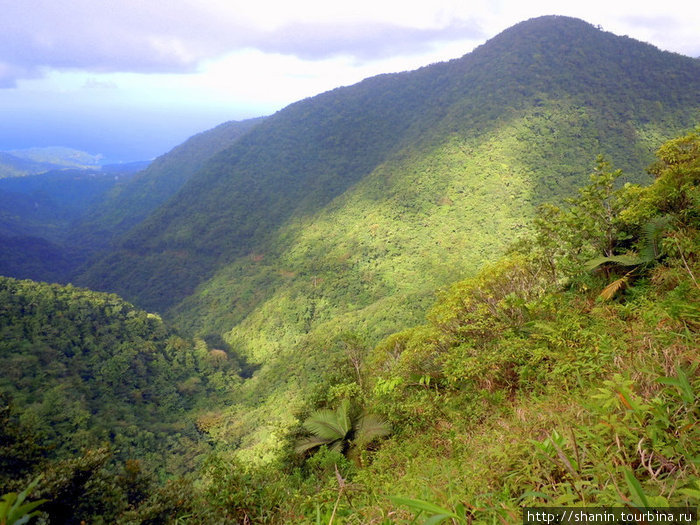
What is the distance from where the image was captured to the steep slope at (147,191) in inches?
5266

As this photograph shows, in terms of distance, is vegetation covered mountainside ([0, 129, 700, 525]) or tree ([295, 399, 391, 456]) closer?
vegetation covered mountainside ([0, 129, 700, 525])

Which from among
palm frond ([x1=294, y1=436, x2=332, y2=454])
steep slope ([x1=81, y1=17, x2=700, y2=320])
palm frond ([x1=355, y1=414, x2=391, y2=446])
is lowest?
palm frond ([x1=294, y1=436, x2=332, y2=454])

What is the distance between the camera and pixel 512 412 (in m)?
3.60

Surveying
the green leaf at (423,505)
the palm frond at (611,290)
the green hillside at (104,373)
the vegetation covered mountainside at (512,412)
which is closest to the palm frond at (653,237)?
the vegetation covered mountainside at (512,412)

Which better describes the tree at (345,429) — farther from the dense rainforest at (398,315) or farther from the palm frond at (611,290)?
the palm frond at (611,290)

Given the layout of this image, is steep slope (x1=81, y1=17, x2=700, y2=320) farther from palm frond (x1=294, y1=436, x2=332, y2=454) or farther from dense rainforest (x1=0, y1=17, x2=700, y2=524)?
palm frond (x1=294, y1=436, x2=332, y2=454)

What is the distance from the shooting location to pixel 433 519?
4.00ft

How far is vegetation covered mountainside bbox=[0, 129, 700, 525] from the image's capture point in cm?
190

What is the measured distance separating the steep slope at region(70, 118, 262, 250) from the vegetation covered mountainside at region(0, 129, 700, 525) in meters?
142

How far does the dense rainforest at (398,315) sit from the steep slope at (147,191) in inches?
83.5

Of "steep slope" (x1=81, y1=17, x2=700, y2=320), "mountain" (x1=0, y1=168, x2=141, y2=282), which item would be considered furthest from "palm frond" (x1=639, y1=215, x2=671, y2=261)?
"mountain" (x1=0, y1=168, x2=141, y2=282)

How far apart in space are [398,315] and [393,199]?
128ft

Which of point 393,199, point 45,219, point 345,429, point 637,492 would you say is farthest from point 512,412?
point 45,219

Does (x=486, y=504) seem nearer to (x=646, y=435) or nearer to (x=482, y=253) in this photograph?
(x=646, y=435)
